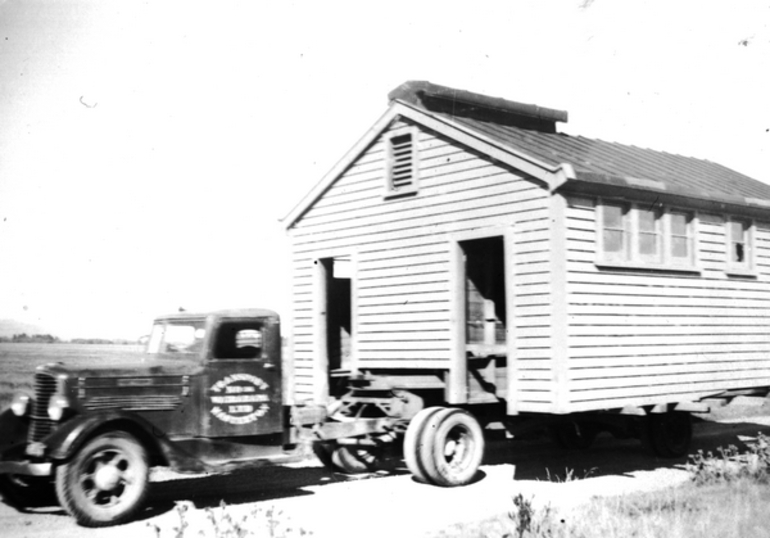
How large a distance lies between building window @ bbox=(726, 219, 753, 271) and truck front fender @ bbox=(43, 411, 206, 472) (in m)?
9.36

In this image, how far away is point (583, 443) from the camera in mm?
14672

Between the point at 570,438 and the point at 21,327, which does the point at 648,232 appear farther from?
the point at 21,327

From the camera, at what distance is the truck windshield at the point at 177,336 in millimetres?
9859

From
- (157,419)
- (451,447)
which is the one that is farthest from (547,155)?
(157,419)

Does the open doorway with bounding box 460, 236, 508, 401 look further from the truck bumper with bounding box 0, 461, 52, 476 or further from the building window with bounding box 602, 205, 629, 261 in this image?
the truck bumper with bounding box 0, 461, 52, 476

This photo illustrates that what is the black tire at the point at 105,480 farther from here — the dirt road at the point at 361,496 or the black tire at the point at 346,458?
the black tire at the point at 346,458

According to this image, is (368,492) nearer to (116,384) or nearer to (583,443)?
(116,384)

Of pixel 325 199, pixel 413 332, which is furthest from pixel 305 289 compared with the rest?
pixel 413 332

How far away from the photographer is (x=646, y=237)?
479 inches

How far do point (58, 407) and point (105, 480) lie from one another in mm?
923

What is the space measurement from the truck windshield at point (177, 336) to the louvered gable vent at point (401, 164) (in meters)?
4.61

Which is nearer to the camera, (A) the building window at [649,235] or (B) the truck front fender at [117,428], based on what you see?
(B) the truck front fender at [117,428]

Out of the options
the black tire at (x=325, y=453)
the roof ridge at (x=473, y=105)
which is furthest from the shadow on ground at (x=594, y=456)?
the roof ridge at (x=473, y=105)

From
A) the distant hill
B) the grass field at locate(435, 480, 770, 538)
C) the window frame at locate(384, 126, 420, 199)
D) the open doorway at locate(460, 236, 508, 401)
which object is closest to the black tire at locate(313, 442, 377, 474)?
the open doorway at locate(460, 236, 508, 401)
